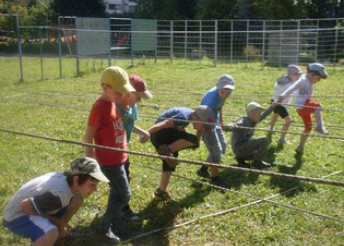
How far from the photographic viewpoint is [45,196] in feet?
9.38

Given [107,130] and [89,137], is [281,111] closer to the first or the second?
[107,130]

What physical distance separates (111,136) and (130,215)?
2.98 ft

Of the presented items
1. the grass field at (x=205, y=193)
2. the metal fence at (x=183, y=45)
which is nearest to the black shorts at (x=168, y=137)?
the grass field at (x=205, y=193)

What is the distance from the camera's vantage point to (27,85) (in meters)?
12.7

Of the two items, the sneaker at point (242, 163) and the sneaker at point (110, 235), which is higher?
the sneaker at point (242, 163)

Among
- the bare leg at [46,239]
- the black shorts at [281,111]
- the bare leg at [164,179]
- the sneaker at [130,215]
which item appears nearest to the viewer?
the bare leg at [46,239]

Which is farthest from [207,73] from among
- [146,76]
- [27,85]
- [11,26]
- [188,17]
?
[188,17]

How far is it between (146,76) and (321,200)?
10.1 m

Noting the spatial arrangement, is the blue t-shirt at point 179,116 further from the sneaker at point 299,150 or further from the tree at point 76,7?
the tree at point 76,7

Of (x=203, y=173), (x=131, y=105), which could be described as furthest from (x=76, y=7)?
(x=131, y=105)

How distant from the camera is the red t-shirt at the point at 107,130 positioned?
3.46 metres

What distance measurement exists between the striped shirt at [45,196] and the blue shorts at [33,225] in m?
0.04

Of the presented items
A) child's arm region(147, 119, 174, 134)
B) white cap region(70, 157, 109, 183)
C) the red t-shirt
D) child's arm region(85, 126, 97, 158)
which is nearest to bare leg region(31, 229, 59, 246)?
white cap region(70, 157, 109, 183)

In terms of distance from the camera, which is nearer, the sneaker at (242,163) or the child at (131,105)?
the child at (131,105)
